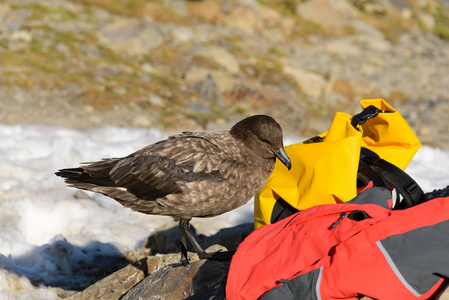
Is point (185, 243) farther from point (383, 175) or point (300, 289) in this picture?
point (383, 175)

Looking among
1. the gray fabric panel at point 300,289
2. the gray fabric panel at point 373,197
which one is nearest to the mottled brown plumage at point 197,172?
the gray fabric panel at point 373,197

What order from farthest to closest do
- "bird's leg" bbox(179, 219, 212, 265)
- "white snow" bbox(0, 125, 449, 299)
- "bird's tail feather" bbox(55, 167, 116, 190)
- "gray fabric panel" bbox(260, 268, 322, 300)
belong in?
"white snow" bbox(0, 125, 449, 299) → "bird's tail feather" bbox(55, 167, 116, 190) → "bird's leg" bbox(179, 219, 212, 265) → "gray fabric panel" bbox(260, 268, 322, 300)

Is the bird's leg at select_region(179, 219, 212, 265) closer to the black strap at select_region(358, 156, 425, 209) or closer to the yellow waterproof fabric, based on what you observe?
the yellow waterproof fabric

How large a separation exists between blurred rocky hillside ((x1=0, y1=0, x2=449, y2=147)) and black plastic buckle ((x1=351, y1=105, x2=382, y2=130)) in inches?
260

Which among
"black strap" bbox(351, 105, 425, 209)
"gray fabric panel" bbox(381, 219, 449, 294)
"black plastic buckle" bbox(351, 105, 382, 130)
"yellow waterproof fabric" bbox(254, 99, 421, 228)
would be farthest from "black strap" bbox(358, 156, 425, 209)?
"gray fabric panel" bbox(381, 219, 449, 294)

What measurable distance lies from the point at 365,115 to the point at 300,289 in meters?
1.90

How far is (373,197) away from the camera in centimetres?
391

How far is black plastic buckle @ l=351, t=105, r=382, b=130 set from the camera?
4531 mm

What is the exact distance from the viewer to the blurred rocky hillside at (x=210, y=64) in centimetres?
1182

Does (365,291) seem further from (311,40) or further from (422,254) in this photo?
(311,40)

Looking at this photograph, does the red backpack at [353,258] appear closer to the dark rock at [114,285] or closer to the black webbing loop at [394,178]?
the black webbing loop at [394,178]

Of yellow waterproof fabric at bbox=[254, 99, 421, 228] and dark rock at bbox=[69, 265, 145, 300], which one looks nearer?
yellow waterproof fabric at bbox=[254, 99, 421, 228]

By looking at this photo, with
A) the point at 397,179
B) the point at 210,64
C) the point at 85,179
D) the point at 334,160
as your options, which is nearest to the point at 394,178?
the point at 397,179

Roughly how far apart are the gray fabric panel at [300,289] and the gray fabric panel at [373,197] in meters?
0.89
